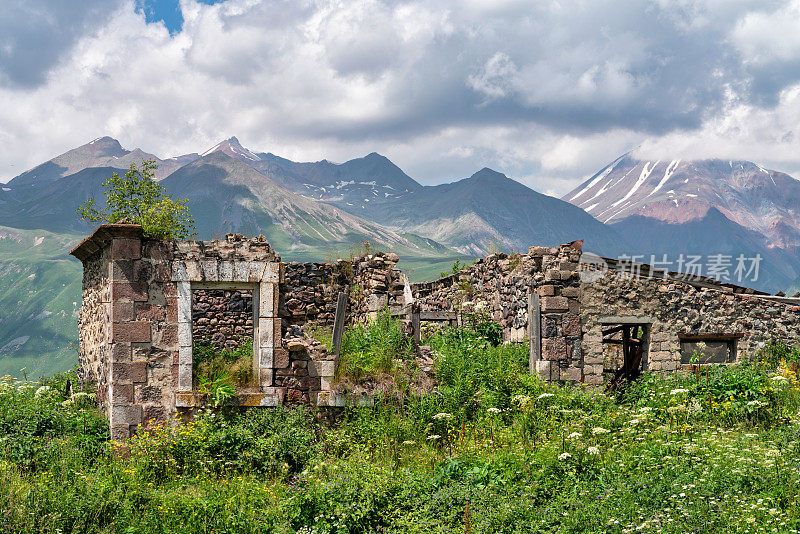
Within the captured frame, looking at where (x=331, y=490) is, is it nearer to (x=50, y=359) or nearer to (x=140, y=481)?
(x=140, y=481)

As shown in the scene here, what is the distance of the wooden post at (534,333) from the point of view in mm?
12805

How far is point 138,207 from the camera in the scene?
59.0ft

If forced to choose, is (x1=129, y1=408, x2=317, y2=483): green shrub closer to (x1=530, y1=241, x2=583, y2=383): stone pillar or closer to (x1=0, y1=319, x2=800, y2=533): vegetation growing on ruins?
(x1=0, y1=319, x2=800, y2=533): vegetation growing on ruins

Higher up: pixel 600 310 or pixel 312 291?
pixel 312 291

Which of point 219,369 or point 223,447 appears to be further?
point 219,369

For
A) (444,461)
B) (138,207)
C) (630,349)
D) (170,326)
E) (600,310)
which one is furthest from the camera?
(138,207)

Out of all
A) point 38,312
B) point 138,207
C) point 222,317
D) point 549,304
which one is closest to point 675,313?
point 549,304

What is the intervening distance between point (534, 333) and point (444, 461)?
4.36m

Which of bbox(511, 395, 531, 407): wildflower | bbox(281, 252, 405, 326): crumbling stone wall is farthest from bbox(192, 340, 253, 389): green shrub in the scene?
bbox(281, 252, 405, 326): crumbling stone wall

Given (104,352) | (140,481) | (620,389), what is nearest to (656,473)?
(620,389)

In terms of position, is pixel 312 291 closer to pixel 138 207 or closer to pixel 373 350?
pixel 138 207

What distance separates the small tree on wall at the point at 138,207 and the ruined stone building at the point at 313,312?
7.18 feet

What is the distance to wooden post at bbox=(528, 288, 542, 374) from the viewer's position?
12.8m

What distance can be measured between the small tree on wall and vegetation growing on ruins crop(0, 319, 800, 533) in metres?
5.46
